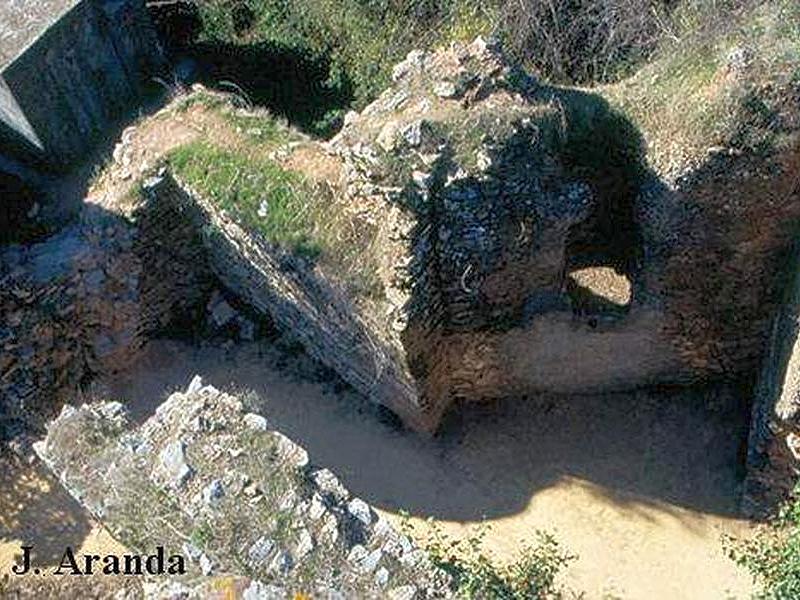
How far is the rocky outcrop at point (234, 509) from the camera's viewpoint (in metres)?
8.21

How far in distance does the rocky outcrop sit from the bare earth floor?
3.25 meters

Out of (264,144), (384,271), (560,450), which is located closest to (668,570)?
(560,450)

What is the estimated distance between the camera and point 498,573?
31.9 ft

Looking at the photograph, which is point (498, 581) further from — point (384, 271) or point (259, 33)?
point (259, 33)

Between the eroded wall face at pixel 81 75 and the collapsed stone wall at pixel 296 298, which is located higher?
the eroded wall face at pixel 81 75

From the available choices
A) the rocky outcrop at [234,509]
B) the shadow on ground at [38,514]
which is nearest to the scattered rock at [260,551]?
the rocky outcrop at [234,509]

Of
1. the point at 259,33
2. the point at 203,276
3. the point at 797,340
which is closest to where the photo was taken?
the point at 797,340

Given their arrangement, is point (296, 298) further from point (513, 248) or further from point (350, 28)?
point (350, 28)

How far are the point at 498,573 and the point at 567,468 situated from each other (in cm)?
291

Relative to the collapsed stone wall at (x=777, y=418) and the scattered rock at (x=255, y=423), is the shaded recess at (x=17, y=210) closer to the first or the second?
the scattered rock at (x=255, y=423)

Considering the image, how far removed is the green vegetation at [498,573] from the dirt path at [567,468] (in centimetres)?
80

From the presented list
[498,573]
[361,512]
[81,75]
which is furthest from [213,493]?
[81,75]

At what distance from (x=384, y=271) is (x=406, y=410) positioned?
2.38 m

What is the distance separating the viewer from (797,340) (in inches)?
405
